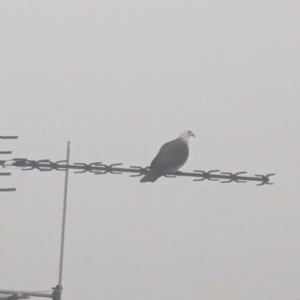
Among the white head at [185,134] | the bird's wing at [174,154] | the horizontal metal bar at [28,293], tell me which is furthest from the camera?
the white head at [185,134]

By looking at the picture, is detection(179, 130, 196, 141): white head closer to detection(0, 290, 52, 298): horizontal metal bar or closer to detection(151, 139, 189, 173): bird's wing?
detection(151, 139, 189, 173): bird's wing

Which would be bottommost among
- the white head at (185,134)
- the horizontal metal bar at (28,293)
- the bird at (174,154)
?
the horizontal metal bar at (28,293)

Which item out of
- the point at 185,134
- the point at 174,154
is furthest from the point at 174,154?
the point at 185,134

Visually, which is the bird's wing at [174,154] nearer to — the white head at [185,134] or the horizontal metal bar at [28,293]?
the white head at [185,134]

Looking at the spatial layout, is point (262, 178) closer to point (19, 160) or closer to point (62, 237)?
point (19, 160)

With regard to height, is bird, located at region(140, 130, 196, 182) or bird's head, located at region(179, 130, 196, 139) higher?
bird's head, located at region(179, 130, 196, 139)

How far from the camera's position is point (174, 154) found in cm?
648

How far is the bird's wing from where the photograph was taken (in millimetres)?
5841

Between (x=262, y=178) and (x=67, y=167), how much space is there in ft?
3.05

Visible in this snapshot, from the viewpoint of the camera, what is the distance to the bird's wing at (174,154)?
5841 mm

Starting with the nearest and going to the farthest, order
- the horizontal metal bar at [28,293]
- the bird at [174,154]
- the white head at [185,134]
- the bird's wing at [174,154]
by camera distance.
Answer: the horizontal metal bar at [28,293] → the bird at [174,154] → the bird's wing at [174,154] → the white head at [185,134]

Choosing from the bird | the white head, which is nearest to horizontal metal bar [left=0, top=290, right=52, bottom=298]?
the bird

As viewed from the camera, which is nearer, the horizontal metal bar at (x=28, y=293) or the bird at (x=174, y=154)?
the horizontal metal bar at (x=28, y=293)

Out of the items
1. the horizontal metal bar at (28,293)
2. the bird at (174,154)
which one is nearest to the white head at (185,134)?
the bird at (174,154)
